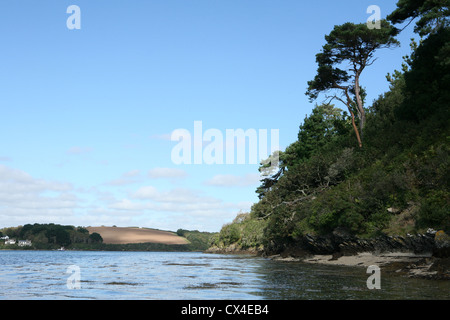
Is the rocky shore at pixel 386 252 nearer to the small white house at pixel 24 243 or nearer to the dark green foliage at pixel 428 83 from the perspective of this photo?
the dark green foliage at pixel 428 83

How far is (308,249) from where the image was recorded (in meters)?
46.6

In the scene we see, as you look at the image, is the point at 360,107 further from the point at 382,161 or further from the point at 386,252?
the point at 386,252

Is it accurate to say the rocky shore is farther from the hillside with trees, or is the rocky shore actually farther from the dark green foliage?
the dark green foliage

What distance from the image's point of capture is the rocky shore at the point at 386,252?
22.4m

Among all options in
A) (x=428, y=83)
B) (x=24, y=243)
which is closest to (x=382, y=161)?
(x=428, y=83)

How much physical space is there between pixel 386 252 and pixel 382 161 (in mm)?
11532

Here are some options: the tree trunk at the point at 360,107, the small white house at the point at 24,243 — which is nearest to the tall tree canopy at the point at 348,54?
the tree trunk at the point at 360,107

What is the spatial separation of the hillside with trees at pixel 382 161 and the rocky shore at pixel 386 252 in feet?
1.97

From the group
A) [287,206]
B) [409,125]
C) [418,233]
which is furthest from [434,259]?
[287,206]

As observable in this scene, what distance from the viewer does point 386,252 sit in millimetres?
30953
